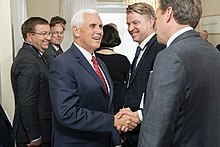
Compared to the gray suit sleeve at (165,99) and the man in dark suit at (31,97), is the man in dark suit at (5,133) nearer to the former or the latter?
the man in dark suit at (31,97)

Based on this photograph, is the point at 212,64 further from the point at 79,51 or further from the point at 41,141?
the point at 41,141

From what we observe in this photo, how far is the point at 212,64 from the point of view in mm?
1286

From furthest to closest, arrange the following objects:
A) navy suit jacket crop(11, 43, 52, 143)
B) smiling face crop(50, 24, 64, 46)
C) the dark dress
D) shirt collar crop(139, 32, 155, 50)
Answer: smiling face crop(50, 24, 64, 46)
the dark dress
navy suit jacket crop(11, 43, 52, 143)
shirt collar crop(139, 32, 155, 50)

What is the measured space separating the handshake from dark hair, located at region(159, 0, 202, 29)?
2.54ft

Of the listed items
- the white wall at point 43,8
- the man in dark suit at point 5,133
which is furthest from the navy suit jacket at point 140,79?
the white wall at point 43,8

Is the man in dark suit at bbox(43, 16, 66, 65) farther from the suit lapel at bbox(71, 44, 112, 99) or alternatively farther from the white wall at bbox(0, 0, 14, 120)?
the suit lapel at bbox(71, 44, 112, 99)

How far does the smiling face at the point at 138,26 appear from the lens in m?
2.15

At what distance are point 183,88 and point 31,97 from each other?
1.50 meters

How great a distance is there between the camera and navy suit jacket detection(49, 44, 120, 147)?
1.71 meters

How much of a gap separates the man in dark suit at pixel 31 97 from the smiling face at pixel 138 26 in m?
0.85

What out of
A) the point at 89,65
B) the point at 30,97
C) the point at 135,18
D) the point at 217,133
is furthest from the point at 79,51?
the point at 217,133

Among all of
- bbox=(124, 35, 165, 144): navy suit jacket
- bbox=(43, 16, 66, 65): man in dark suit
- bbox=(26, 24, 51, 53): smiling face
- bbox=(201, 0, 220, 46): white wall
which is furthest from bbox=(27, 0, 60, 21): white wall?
bbox=(124, 35, 165, 144): navy suit jacket

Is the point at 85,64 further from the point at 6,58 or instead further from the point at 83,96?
the point at 6,58

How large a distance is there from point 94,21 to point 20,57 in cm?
86
